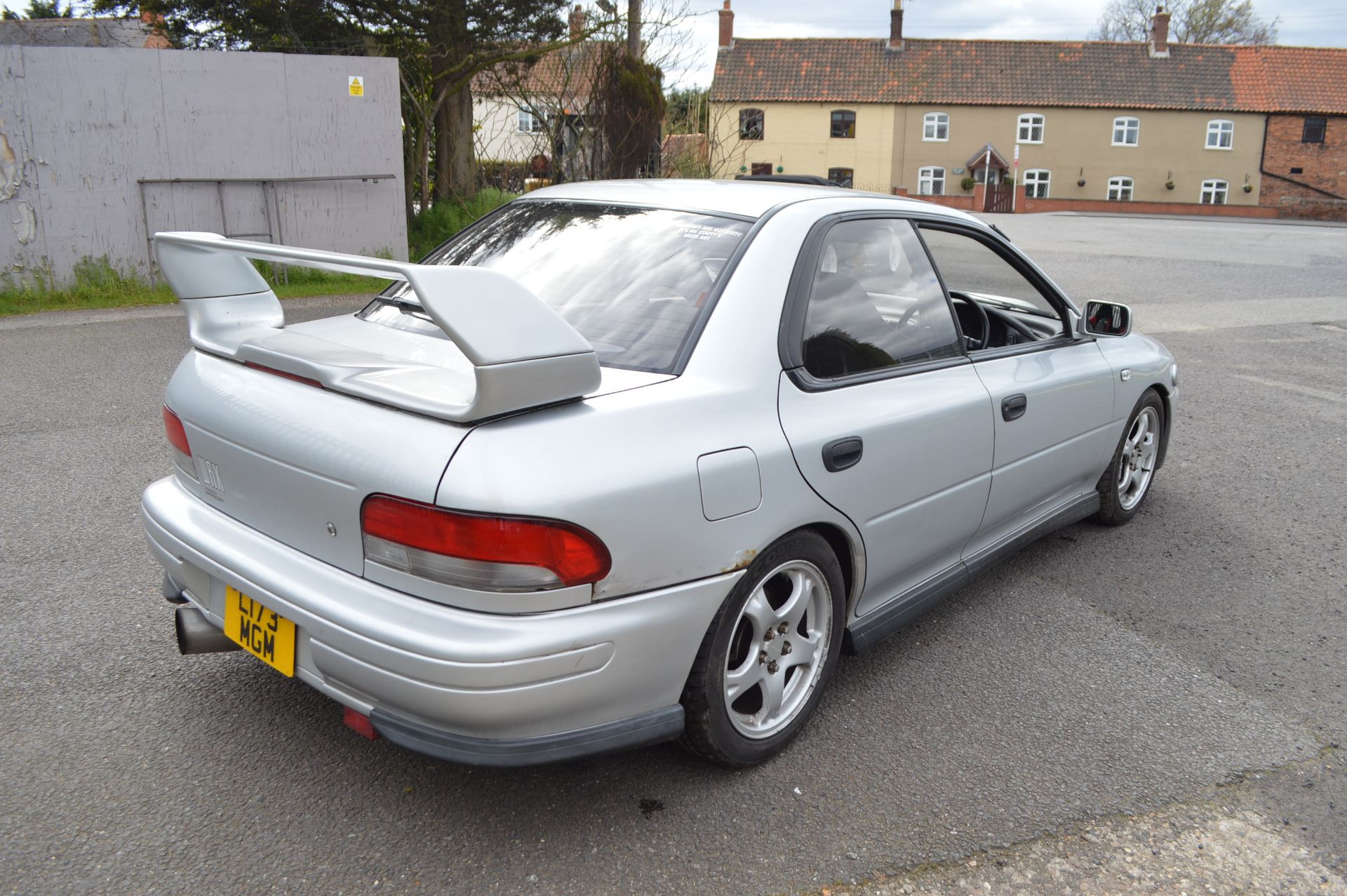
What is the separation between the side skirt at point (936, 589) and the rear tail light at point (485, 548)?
45.5 inches

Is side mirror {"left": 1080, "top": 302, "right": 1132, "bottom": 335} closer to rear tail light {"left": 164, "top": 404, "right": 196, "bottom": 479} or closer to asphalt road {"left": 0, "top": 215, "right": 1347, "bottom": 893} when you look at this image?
asphalt road {"left": 0, "top": 215, "right": 1347, "bottom": 893}

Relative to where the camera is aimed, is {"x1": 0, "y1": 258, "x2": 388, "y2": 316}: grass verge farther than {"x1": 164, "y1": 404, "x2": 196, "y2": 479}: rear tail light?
Yes

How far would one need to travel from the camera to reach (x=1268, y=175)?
51.3 meters

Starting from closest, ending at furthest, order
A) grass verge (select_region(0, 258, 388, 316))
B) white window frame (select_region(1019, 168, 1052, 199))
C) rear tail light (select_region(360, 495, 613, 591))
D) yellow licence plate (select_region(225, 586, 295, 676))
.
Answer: rear tail light (select_region(360, 495, 613, 591)), yellow licence plate (select_region(225, 586, 295, 676)), grass verge (select_region(0, 258, 388, 316)), white window frame (select_region(1019, 168, 1052, 199))

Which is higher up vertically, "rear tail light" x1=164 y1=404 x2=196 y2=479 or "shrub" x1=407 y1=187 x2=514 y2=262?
"shrub" x1=407 y1=187 x2=514 y2=262

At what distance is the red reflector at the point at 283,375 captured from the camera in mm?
2580

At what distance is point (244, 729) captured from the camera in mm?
2951

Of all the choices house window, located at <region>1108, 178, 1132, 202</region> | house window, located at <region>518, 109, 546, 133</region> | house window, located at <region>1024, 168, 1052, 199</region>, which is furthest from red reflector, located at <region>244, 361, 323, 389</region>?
house window, located at <region>1108, 178, 1132, 202</region>

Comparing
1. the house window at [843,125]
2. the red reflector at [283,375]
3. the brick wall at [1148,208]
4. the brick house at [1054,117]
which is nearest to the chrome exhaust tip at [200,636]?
the red reflector at [283,375]

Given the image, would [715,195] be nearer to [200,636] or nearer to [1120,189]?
[200,636]

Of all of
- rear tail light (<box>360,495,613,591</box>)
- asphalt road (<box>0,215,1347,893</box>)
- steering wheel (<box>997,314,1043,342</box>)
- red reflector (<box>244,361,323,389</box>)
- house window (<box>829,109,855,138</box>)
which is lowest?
asphalt road (<box>0,215,1347,893</box>)

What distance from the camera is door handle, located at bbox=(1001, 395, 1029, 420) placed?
3568mm

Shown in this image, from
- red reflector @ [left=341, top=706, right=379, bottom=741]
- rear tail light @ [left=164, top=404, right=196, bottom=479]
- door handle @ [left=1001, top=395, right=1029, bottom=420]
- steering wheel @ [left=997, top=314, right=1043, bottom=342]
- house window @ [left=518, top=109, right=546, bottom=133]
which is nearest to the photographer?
red reflector @ [left=341, top=706, right=379, bottom=741]

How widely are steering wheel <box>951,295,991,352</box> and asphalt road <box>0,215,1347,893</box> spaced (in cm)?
101
